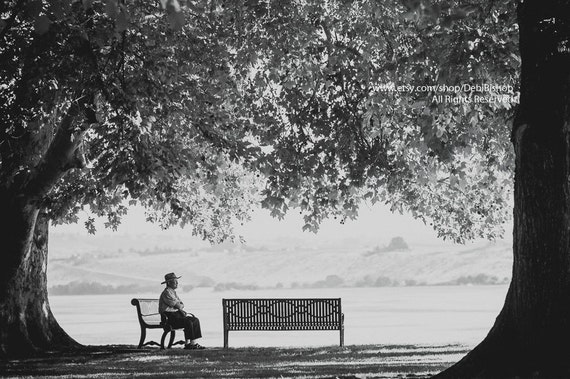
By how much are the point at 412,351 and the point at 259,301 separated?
396 cm

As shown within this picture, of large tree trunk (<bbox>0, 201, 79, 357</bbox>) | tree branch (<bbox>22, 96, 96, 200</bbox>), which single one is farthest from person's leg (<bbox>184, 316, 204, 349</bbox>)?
tree branch (<bbox>22, 96, 96, 200</bbox>)

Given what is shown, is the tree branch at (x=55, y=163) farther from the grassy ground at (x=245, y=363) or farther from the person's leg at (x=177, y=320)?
the person's leg at (x=177, y=320)

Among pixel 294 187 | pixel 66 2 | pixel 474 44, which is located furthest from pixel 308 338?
pixel 66 2

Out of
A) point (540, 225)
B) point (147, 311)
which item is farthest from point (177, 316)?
point (540, 225)

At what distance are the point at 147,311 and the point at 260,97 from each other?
5.03 m

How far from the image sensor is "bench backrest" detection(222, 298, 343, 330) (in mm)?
19172

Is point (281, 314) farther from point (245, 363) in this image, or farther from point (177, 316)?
point (245, 363)

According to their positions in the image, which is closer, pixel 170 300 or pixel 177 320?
pixel 170 300

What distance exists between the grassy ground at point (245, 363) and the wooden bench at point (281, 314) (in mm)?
1116

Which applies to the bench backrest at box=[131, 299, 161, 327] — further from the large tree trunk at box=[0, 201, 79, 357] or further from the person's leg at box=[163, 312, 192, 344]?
the large tree trunk at box=[0, 201, 79, 357]

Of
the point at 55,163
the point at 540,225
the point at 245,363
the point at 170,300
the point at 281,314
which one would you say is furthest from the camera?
the point at 281,314

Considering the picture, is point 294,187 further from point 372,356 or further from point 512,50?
point 512,50

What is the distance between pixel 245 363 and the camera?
49.1 feet

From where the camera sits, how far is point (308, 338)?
2344 centimetres
